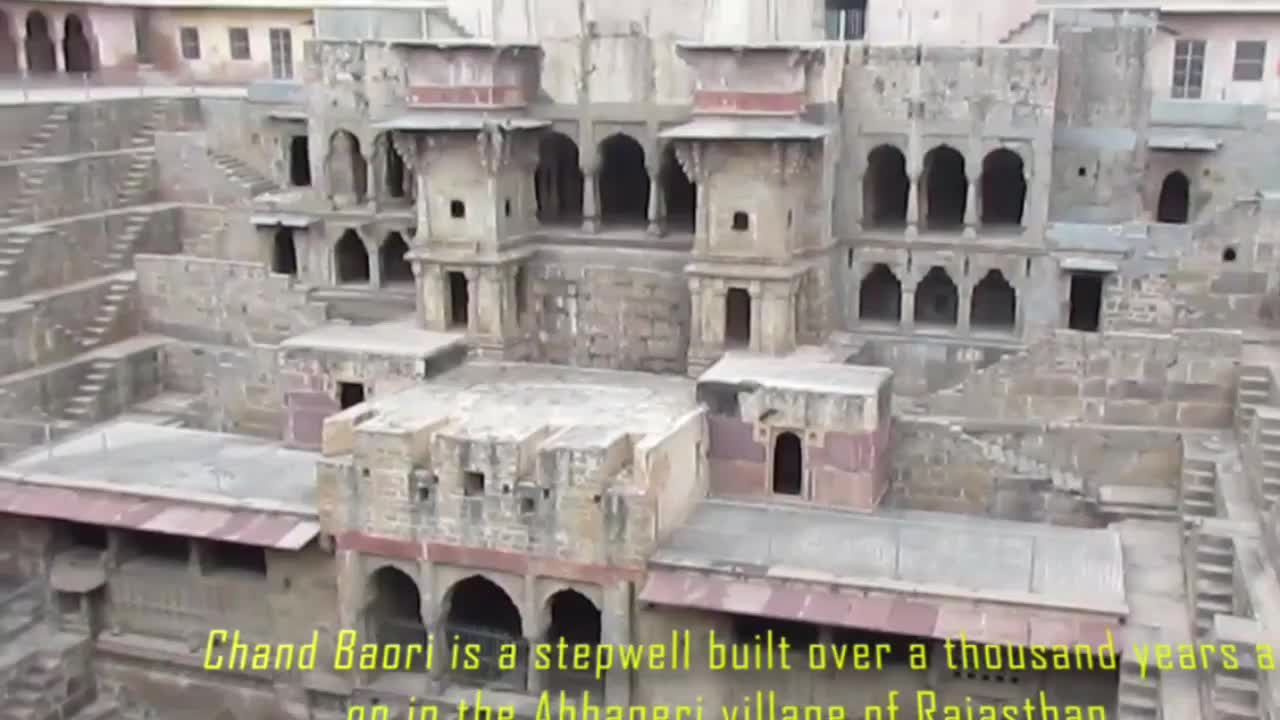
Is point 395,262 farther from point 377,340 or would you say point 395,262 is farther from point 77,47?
point 77,47

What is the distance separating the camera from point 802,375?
23.0 metres

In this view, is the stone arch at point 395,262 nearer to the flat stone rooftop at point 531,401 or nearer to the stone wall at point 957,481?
the flat stone rooftop at point 531,401

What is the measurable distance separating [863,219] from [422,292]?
913 cm

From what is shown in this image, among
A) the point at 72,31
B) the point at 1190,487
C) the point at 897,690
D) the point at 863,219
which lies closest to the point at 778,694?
the point at 897,690

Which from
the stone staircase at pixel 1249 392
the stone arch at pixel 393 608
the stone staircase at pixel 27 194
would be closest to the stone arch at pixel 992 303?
the stone staircase at pixel 1249 392

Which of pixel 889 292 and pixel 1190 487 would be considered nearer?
pixel 1190 487

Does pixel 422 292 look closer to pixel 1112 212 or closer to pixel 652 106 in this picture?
pixel 652 106

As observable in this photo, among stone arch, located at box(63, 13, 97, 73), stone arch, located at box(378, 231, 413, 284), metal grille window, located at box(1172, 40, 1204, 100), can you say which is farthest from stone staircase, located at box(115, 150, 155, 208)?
metal grille window, located at box(1172, 40, 1204, 100)

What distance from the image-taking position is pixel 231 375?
28.2 metres

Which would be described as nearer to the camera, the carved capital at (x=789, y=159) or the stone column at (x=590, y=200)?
the carved capital at (x=789, y=159)

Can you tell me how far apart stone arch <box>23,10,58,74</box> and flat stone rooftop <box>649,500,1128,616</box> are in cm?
2938

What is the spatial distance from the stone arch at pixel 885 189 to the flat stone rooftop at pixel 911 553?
25.3 feet

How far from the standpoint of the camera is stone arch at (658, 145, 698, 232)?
29125 mm

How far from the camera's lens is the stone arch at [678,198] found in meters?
29.1
